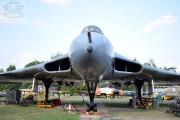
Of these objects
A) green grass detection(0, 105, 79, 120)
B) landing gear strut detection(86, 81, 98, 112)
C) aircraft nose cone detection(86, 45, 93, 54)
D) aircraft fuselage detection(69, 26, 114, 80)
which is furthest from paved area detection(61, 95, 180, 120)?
aircraft nose cone detection(86, 45, 93, 54)

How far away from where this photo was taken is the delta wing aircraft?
1141 centimetres

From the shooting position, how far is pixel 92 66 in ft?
38.4

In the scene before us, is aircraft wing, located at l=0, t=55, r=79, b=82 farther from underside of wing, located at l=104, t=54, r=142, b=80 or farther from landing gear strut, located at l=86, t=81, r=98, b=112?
underside of wing, located at l=104, t=54, r=142, b=80

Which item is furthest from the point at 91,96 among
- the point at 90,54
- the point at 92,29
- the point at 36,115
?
the point at 90,54

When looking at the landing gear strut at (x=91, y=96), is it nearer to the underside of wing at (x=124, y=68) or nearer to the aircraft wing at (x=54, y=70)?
the aircraft wing at (x=54, y=70)

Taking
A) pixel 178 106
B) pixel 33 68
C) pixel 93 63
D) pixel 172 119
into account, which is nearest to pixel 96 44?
pixel 93 63

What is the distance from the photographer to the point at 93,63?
37.8 ft

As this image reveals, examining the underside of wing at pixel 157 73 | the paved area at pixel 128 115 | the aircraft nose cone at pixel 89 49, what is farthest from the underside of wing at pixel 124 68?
the aircraft nose cone at pixel 89 49

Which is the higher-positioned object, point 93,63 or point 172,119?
point 93,63

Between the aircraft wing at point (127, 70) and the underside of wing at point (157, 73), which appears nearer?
the aircraft wing at point (127, 70)

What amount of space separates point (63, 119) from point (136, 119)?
2456 mm

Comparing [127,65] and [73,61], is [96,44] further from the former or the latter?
[127,65]

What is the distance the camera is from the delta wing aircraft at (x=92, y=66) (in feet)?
37.4

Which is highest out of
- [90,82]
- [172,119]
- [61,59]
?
[61,59]
